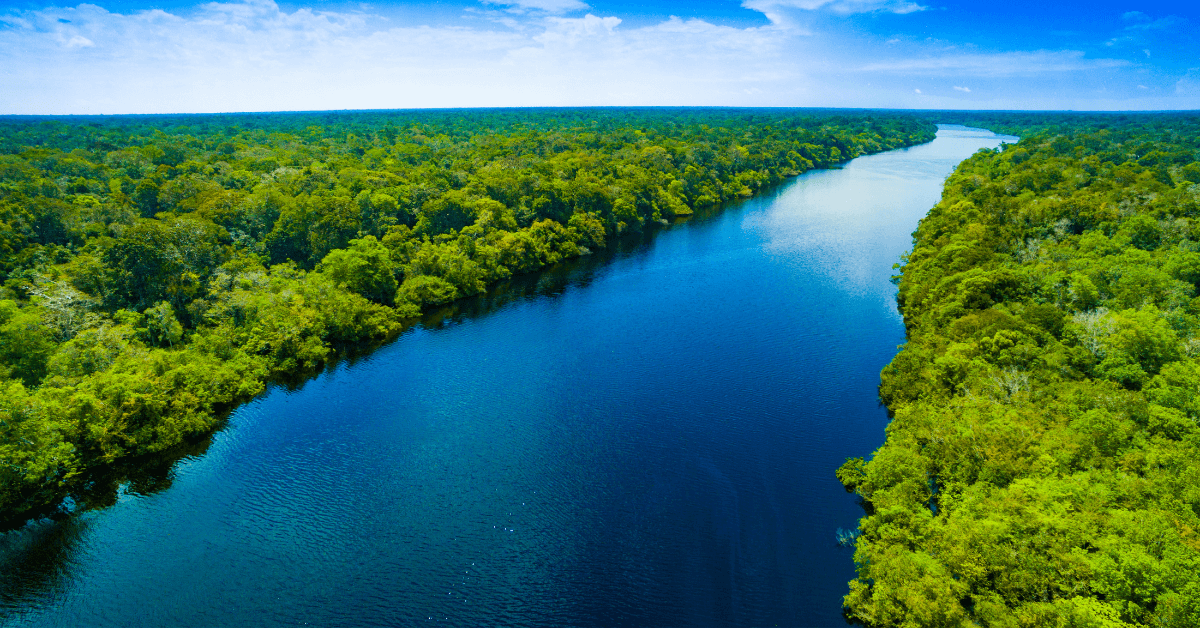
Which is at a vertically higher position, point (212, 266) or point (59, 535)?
point (212, 266)

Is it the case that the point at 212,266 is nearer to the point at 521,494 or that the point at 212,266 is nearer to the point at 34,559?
the point at 34,559

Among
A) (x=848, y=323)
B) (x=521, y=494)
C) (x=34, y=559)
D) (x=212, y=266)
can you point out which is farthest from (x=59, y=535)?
(x=848, y=323)

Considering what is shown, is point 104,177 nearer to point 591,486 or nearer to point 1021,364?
point 591,486

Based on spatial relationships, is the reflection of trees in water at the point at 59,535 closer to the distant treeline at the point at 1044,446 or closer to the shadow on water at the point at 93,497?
the shadow on water at the point at 93,497

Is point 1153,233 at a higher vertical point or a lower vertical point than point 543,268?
higher

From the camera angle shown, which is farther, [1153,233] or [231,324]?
[1153,233]

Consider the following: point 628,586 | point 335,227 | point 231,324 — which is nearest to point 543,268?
point 335,227

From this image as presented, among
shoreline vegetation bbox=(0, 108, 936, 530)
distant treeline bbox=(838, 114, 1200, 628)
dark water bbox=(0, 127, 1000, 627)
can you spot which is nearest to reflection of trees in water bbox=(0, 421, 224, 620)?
dark water bbox=(0, 127, 1000, 627)

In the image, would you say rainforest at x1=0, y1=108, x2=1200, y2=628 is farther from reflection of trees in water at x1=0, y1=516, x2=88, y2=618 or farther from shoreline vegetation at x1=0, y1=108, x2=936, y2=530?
reflection of trees in water at x1=0, y1=516, x2=88, y2=618
